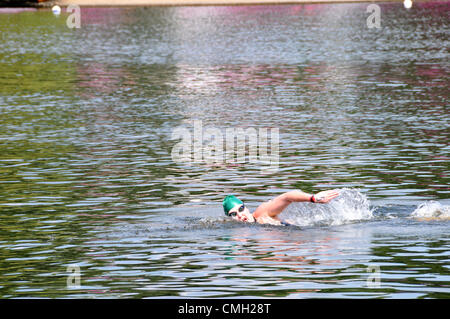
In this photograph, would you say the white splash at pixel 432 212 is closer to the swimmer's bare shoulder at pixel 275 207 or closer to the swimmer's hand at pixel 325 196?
the swimmer's bare shoulder at pixel 275 207

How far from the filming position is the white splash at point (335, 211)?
21.9m

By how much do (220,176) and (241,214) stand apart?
6.24 m

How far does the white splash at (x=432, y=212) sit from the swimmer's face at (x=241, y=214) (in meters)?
3.31

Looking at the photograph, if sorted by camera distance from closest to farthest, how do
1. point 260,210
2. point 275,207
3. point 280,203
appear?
point 280,203 → point 275,207 → point 260,210

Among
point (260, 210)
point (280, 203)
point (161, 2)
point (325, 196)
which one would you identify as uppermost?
point (161, 2)

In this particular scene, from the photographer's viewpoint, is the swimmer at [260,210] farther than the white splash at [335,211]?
No

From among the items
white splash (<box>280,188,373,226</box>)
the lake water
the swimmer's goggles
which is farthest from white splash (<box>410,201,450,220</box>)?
the swimmer's goggles

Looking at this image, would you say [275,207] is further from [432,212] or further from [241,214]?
[432,212]

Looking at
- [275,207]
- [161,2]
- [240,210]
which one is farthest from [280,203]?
[161,2]

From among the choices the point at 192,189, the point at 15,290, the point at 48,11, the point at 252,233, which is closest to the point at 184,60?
the point at 192,189

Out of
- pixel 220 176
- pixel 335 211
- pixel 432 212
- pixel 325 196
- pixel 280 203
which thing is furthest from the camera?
pixel 220 176

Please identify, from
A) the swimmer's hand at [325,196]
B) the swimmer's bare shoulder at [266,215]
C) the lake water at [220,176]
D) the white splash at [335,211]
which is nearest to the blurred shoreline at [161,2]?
the lake water at [220,176]

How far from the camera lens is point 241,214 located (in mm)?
21141

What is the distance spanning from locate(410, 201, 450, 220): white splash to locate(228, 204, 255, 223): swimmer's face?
3313 millimetres
